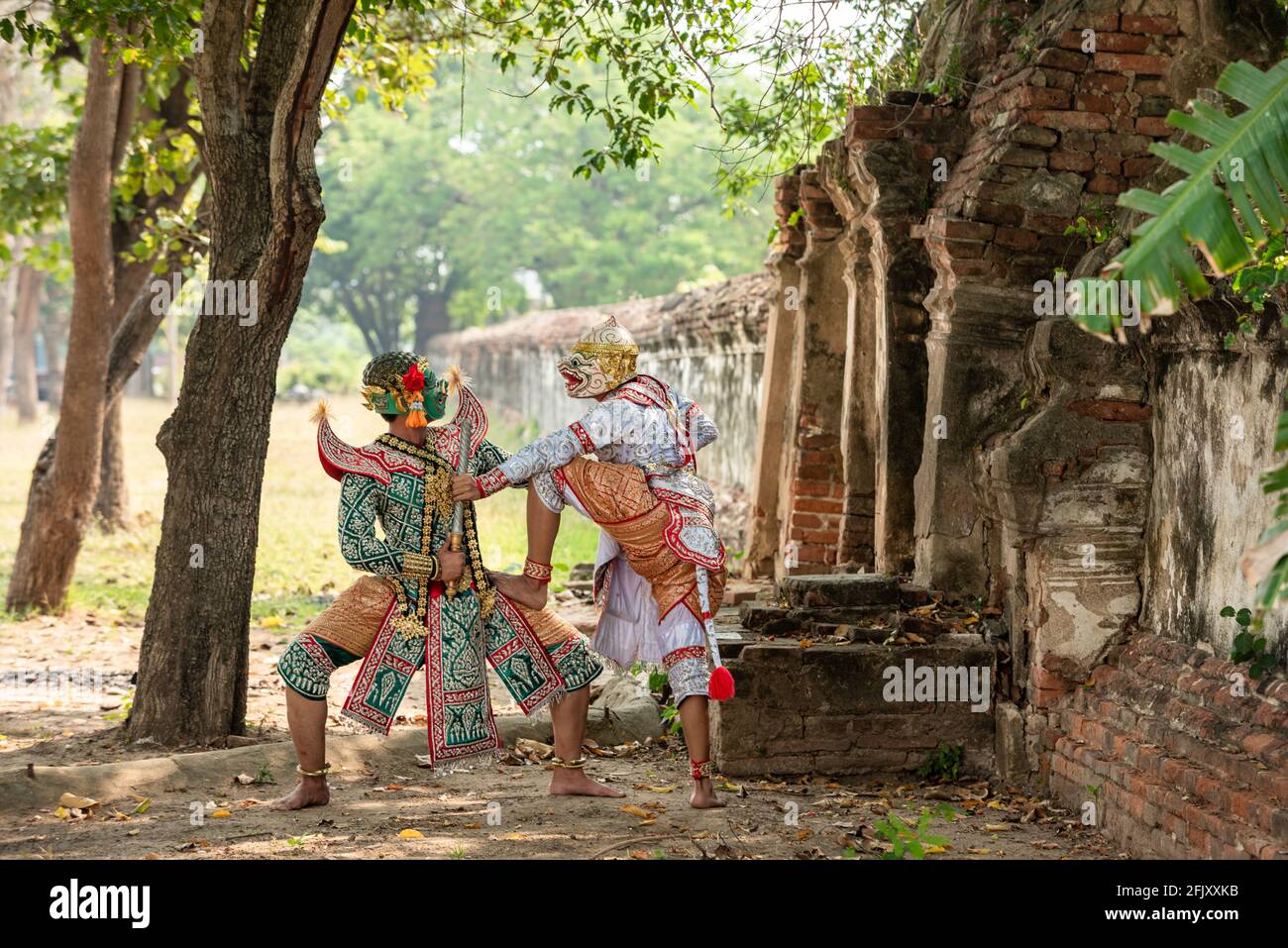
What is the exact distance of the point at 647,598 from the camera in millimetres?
5496

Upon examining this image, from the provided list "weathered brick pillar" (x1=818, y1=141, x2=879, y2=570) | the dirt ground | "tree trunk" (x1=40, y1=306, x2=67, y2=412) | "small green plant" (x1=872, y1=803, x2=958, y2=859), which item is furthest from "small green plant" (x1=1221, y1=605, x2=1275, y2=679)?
"tree trunk" (x1=40, y1=306, x2=67, y2=412)

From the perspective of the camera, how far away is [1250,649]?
477 cm

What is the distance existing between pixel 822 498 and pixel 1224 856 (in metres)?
4.92

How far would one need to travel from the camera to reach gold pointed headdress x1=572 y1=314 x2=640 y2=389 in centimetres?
536

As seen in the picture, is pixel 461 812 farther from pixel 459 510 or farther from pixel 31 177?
pixel 31 177

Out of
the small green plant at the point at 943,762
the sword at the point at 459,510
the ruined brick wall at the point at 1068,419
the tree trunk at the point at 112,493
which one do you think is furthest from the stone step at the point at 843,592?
the tree trunk at the point at 112,493

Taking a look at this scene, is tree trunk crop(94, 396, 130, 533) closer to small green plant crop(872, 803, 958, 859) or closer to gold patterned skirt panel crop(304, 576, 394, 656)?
gold patterned skirt panel crop(304, 576, 394, 656)

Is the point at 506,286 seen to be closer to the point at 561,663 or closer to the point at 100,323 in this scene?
the point at 100,323

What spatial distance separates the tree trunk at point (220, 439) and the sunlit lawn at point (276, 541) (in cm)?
160

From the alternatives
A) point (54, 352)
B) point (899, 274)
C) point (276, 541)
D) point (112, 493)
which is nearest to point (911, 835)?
point (899, 274)

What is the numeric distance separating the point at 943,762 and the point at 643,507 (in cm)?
190

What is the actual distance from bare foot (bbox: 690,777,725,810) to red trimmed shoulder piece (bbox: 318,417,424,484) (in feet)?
5.02

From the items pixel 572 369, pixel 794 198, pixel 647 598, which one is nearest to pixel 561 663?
pixel 647 598

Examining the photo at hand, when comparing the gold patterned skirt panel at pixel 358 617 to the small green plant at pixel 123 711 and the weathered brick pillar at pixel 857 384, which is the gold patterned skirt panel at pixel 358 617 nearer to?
the small green plant at pixel 123 711
